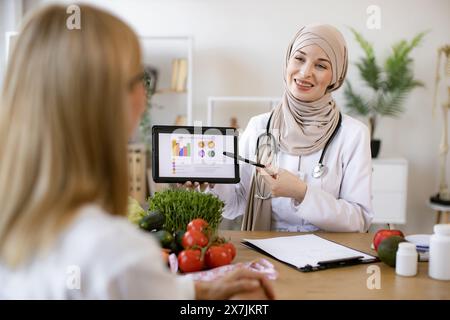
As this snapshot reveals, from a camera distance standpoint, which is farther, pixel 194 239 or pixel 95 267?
pixel 194 239

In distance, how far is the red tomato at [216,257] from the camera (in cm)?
149

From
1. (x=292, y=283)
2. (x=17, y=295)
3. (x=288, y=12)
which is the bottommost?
(x=292, y=283)

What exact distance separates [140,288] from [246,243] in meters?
0.90

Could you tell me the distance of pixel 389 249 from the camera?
156 cm

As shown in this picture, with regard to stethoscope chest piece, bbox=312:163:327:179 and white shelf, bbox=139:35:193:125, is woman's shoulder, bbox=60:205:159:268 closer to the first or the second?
stethoscope chest piece, bbox=312:163:327:179

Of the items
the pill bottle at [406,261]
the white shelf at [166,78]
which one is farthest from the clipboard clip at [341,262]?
the white shelf at [166,78]

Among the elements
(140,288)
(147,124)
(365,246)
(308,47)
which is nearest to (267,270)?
(365,246)

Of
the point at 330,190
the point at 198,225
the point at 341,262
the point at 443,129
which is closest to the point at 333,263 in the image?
the point at 341,262

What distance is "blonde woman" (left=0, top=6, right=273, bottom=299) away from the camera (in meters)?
0.89

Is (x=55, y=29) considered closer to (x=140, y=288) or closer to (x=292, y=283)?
(x=140, y=288)

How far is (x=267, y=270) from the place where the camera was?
4.86 ft

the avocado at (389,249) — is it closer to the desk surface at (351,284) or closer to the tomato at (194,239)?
the desk surface at (351,284)

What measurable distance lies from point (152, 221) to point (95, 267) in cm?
76

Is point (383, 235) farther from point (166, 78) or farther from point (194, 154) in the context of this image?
point (166, 78)
